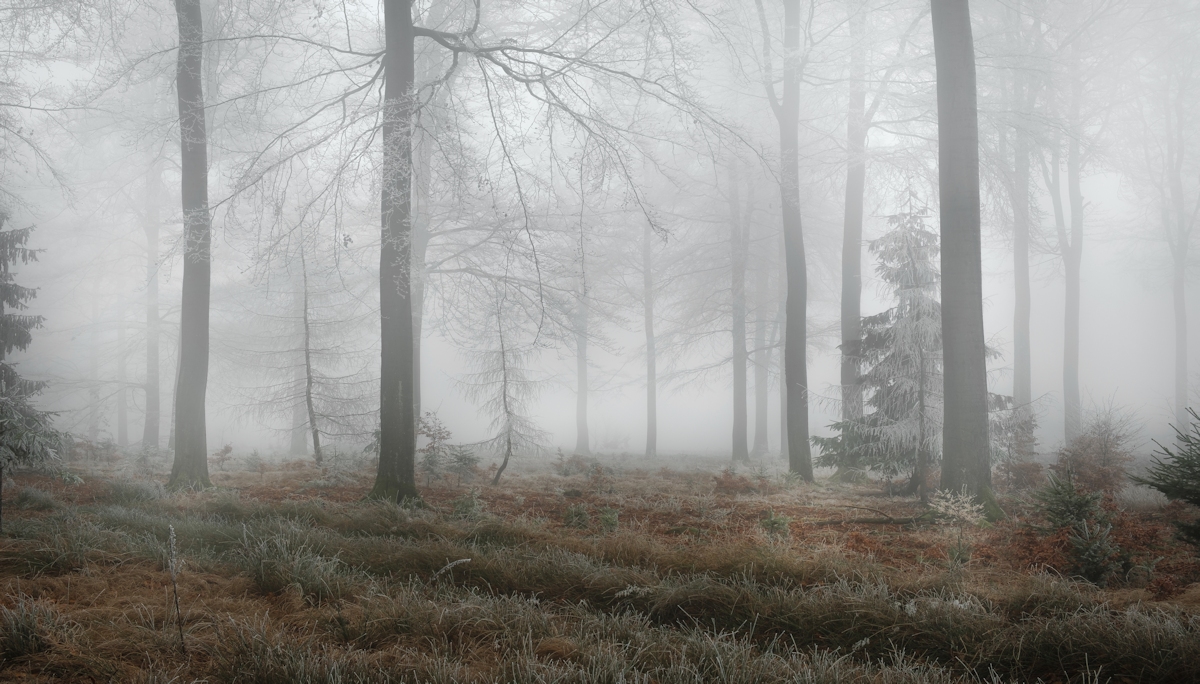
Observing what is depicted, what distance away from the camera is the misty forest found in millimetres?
2918

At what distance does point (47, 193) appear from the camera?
68.3ft

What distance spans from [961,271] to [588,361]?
1351cm

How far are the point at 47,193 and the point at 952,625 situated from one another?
2773 cm

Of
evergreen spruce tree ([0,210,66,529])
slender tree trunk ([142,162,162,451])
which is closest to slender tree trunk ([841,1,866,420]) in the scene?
evergreen spruce tree ([0,210,66,529])

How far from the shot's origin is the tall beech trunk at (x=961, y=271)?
650 cm

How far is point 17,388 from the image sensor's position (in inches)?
397

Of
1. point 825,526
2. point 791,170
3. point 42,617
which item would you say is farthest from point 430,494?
point 791,170

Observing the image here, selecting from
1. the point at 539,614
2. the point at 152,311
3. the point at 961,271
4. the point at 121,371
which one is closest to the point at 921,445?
the point at 961,271

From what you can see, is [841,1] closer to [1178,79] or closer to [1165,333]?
[1178,79]

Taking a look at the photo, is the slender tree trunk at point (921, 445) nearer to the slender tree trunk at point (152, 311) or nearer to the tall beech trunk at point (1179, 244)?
the tall beech trunk at point (1179, 244)

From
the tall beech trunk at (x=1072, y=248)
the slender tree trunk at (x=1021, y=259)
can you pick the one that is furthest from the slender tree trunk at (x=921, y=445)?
the tall beech trunk at (x=1072, y=248)

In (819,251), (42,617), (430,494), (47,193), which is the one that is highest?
(47,193)

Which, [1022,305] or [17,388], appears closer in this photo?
[17,388]

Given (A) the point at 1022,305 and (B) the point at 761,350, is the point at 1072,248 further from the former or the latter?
(B) the point at 761,350
